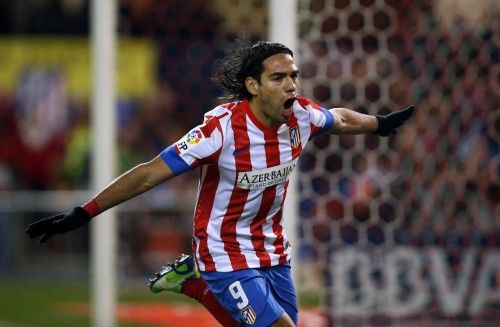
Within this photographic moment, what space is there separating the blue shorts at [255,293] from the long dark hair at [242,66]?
86cm

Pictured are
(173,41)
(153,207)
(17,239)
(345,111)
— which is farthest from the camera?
(17,239)

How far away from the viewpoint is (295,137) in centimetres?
621

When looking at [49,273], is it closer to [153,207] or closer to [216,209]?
[153,207]

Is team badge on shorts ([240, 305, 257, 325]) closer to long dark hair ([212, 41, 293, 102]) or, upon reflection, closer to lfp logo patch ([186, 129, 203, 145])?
lfp logo patch ([186, 129, 203, 145])

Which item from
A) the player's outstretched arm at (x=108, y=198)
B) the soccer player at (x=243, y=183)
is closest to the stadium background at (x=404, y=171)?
the soccer player at (x=243, y=183)

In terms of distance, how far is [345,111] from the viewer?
261 inches

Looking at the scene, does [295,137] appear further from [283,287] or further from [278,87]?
[283,287]

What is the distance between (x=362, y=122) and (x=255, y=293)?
46.0 inches

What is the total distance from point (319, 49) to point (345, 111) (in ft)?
8.69

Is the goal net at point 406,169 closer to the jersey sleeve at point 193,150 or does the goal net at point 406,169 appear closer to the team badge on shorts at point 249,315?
the team badge on shorts at point 249,315

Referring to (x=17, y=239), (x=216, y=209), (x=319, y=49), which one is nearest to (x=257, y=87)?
(x=216, y=209)

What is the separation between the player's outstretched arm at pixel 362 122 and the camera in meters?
6.52

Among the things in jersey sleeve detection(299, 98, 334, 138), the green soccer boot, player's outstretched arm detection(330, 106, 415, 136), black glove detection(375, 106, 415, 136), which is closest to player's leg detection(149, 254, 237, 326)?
the green soccer boot

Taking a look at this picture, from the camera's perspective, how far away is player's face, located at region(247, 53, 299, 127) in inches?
234
